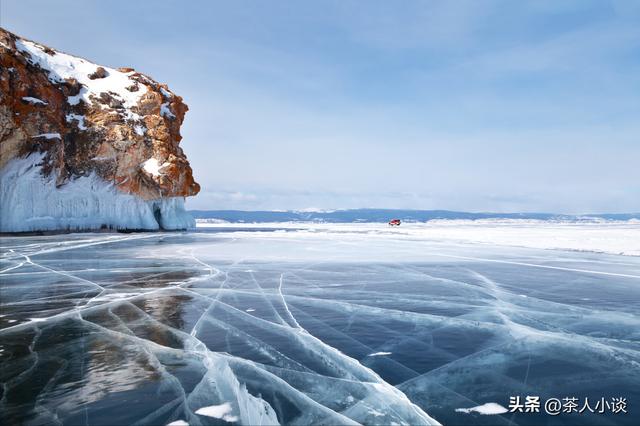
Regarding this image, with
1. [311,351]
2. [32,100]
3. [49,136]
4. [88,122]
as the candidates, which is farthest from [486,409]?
[88,122]

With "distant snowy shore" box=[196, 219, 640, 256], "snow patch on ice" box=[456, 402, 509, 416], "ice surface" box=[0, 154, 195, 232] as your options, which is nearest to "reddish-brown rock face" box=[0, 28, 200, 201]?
"ice surface" box=[0, 154, 195, 232]

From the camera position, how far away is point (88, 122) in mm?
55969

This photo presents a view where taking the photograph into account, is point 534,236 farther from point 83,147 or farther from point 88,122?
point 88,122

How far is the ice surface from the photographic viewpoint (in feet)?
141

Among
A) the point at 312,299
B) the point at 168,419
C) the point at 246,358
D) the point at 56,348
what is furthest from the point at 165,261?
the point at 168,419

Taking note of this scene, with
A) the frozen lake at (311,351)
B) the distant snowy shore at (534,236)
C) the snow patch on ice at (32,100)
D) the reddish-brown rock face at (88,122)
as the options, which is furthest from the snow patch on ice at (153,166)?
the frozen lake at (311,351)

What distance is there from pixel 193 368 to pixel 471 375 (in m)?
3.32

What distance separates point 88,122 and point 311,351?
62.6 meters

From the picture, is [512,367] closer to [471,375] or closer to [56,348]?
[471,375]

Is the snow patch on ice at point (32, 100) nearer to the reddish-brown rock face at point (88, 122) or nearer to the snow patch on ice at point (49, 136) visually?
the reddish-brown rock face at point (88, 122)

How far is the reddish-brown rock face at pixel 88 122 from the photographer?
4584cm

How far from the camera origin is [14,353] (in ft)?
16.9

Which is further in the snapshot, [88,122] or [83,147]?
[88,122]

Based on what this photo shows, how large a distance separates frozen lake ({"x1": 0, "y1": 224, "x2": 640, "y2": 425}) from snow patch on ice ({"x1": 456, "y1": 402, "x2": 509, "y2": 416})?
2.4 inches
